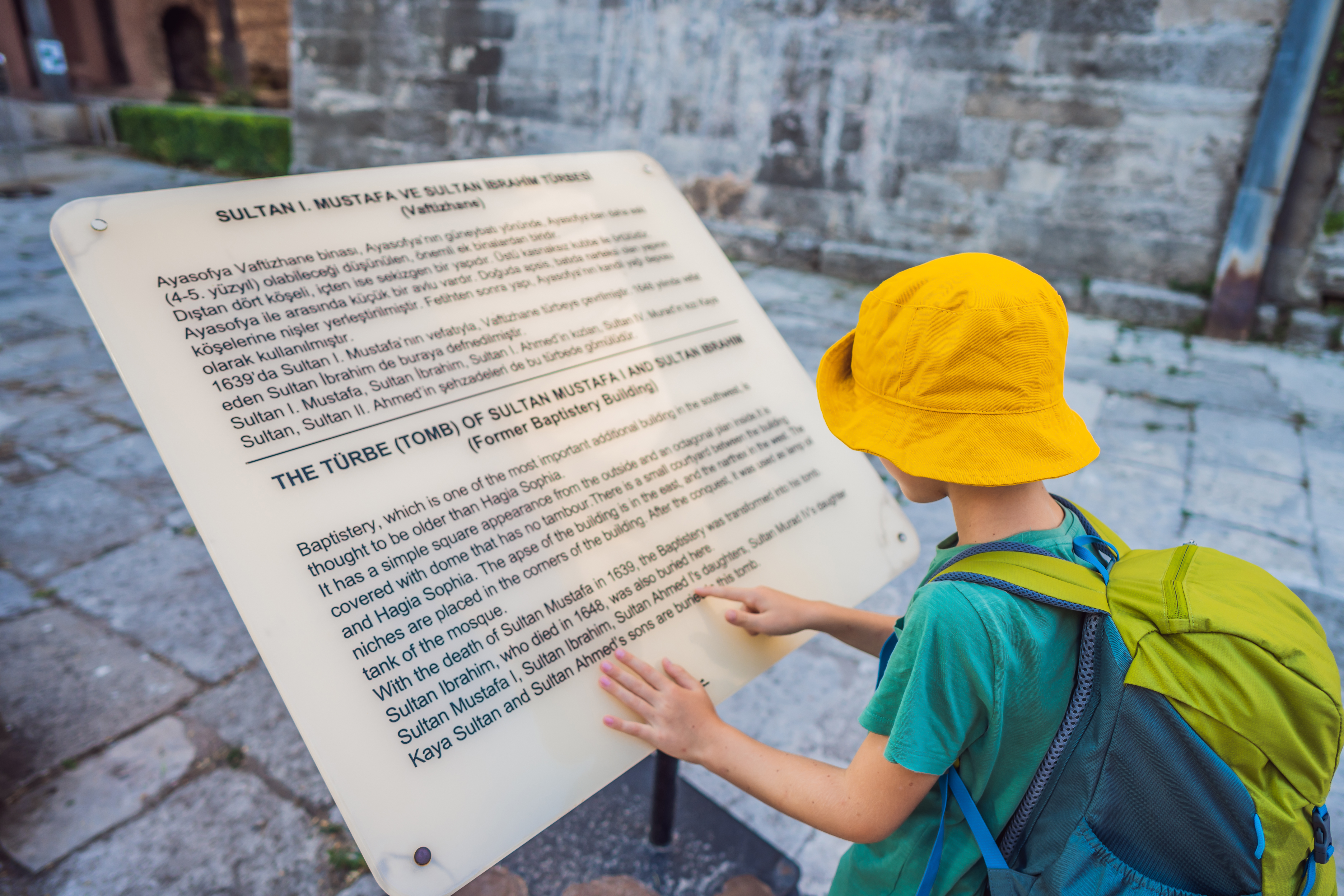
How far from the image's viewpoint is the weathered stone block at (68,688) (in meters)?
2.12

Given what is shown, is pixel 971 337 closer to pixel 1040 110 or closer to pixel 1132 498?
pixel 1132 498

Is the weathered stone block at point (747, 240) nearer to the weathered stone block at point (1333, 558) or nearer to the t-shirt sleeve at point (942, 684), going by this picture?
the weathered stone block at point (1333, 558)

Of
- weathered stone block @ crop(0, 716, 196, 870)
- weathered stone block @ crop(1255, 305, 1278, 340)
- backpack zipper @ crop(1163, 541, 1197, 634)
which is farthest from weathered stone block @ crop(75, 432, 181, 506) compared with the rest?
weathered stone block @ crop(1255, 305, 1278, 340)

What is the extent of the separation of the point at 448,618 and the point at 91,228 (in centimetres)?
69

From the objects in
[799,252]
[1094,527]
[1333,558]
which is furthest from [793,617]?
[799,252]

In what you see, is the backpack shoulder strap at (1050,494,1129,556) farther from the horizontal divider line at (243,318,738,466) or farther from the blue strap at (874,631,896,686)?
the horizontal divider line at (243,318,738,466)

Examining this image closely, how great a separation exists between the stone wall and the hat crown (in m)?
5.32

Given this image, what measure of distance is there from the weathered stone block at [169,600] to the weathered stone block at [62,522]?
4.0 inches

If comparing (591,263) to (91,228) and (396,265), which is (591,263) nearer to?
(396,265)

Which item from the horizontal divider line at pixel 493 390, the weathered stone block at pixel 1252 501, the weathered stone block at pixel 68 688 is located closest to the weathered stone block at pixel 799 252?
the weathered stone block at pixel 1252 501

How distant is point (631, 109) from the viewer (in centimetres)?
677

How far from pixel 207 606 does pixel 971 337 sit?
2.73m

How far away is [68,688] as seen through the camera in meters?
2.32

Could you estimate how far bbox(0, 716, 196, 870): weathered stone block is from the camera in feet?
6.14
